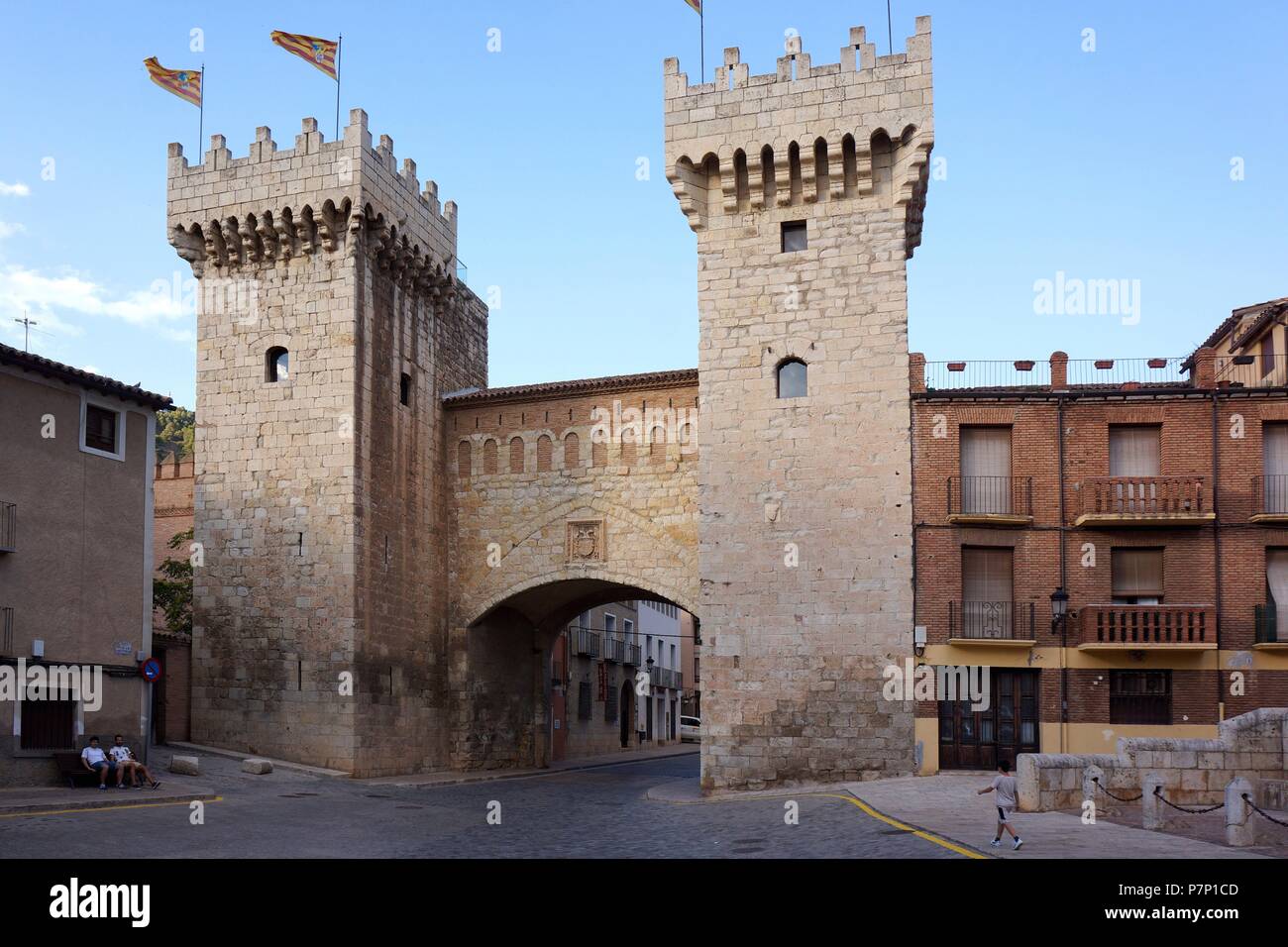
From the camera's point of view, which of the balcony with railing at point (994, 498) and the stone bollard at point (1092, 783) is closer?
the stone bollard at point (1092, 783)

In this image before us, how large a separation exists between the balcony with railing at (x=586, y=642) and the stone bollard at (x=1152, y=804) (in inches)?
1142

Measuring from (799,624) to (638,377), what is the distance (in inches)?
Answer: 288

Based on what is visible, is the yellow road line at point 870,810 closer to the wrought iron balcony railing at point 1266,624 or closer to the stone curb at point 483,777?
the stone curb at point 483,777

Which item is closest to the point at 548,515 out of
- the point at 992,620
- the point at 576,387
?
the point at 576,387

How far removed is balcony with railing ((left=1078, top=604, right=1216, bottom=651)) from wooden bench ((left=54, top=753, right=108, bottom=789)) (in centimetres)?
1803

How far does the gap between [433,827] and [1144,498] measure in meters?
14.8

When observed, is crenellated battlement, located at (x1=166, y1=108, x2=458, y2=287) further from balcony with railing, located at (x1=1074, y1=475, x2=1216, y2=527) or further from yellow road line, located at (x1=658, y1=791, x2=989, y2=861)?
balcony with railing, located at (x1=1074, y1=475, x2=1216, y2=527)

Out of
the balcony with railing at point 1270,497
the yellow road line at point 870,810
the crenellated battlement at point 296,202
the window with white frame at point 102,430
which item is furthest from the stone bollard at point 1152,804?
the crenellated battlement at point 296,202

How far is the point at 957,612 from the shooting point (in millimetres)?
25234

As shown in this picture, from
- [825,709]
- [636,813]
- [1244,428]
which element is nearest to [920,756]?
[825,709]

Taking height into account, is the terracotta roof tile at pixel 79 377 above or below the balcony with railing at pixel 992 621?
above

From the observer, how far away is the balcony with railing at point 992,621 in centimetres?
2516
